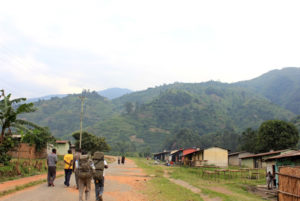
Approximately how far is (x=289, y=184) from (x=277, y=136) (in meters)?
50.7

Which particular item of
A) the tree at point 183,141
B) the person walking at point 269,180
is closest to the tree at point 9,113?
the person walking at point 269,180

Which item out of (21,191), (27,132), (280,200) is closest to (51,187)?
(21,191)

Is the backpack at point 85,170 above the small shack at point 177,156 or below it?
above

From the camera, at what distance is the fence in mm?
10048

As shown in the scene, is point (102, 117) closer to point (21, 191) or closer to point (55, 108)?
point (55, 108)

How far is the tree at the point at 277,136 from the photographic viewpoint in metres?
56.4

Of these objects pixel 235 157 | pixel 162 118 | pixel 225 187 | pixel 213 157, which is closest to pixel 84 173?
pixel 225 187

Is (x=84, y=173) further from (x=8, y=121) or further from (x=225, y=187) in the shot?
(x=225, y=187)

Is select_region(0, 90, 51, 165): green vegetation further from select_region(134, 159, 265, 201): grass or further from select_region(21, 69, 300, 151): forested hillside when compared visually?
select_region(21, 69, 300, 151): forested hillside

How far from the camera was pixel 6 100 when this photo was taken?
19.7 m

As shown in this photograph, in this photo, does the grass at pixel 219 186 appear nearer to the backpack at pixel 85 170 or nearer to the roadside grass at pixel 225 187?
the roadside grass at pixel 225 187

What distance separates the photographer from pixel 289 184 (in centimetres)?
1047

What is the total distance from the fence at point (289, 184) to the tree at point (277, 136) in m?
49.6

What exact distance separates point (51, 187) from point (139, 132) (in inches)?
5241
